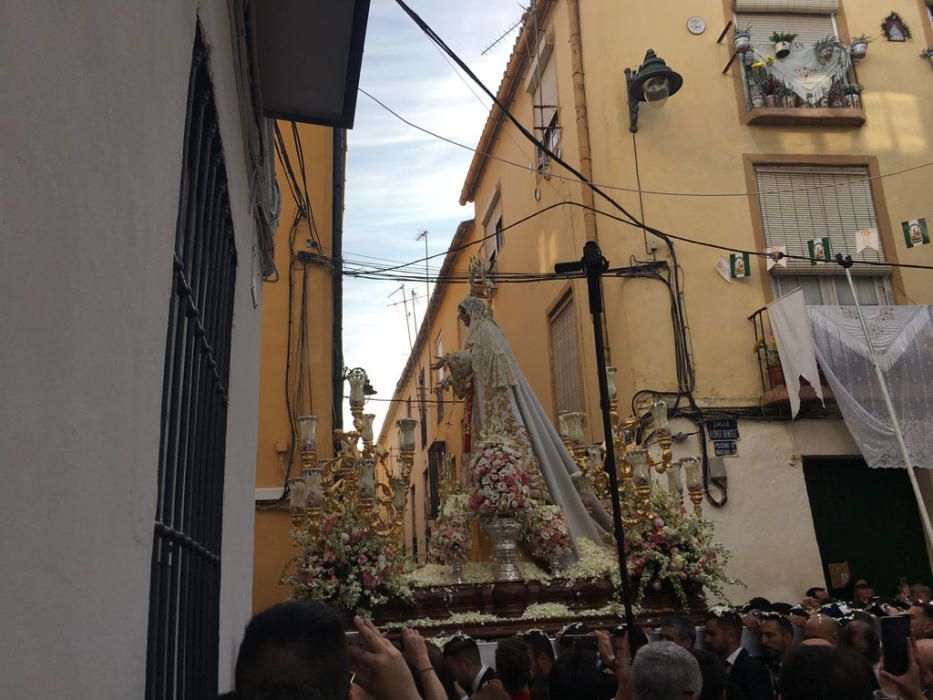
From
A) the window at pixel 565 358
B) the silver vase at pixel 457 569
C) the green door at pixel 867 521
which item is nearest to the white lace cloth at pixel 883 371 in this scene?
the green door at pixel 867 521

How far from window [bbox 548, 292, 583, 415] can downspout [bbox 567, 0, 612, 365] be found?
1133mm

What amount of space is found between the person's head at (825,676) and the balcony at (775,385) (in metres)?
8.35

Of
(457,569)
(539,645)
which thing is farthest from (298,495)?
(539,645)

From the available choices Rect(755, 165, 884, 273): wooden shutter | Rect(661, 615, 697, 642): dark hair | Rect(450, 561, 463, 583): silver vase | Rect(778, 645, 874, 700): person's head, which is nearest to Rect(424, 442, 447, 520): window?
Rect(755, 165, 884, 273): wooden shutter

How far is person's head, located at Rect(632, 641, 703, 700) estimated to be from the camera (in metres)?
2.77

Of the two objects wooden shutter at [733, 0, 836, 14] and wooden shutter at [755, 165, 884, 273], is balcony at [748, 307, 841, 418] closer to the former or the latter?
wooden shutter at [755, 165, 884, 273]

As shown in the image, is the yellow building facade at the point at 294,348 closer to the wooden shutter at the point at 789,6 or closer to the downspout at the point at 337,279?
the downspout at the point at 337,279

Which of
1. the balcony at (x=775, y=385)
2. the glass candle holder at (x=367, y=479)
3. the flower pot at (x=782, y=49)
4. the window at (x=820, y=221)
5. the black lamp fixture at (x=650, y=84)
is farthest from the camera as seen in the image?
the flower pot at (x=782, y=49)

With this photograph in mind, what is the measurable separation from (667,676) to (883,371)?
349 inches

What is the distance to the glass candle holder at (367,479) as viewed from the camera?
711 cm

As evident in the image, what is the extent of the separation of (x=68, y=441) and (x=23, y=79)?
21.9 inches

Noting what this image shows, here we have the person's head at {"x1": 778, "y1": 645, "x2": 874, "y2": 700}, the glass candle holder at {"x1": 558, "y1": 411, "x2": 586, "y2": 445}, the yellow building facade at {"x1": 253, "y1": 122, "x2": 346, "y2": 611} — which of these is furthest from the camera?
the yellow building facade at {"x1": 253, "y1": 122, "x2": 346, "y2": 611}

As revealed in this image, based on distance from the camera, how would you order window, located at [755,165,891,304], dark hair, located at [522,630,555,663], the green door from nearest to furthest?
dark hair, located at [522,630,555,663] < the green door < window, located at [755,165,891,304]

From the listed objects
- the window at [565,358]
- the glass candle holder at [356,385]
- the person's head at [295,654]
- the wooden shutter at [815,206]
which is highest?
the wooden shutter at [815,206]
